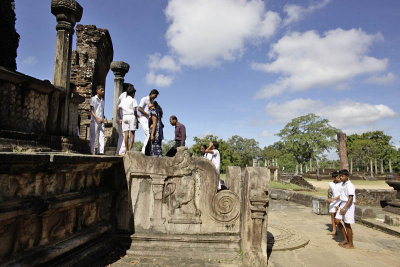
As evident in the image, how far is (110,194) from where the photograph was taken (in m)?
3.70

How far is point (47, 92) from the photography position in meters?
3.63

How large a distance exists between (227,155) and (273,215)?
26238mm

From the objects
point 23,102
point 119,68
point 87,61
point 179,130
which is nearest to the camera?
point 23,102

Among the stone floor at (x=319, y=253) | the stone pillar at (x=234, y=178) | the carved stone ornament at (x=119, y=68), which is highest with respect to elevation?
the carved stone ornament at (x=119, y=68)

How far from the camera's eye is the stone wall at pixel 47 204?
6.70ft

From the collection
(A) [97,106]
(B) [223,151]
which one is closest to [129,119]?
(A) [97,106]

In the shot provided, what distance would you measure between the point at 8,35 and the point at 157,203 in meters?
6.86

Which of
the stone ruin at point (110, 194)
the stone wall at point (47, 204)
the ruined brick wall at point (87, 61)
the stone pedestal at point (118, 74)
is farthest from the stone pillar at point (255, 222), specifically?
the ruined brick wall at point (87, 61)

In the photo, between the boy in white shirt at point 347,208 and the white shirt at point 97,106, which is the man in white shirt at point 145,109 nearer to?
the white shirt at point 97,106

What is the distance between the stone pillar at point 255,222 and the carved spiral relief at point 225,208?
0.81ft

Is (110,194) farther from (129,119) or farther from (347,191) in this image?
(347,191)

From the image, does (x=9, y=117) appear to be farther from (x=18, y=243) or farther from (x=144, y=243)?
(x=144, y=243)

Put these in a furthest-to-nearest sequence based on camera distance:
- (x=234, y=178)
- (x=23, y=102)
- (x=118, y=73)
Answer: (x=118, y=73) < (x=234, y=178) < (x=23, y=102)

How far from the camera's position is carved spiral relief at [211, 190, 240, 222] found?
3.79 metres
